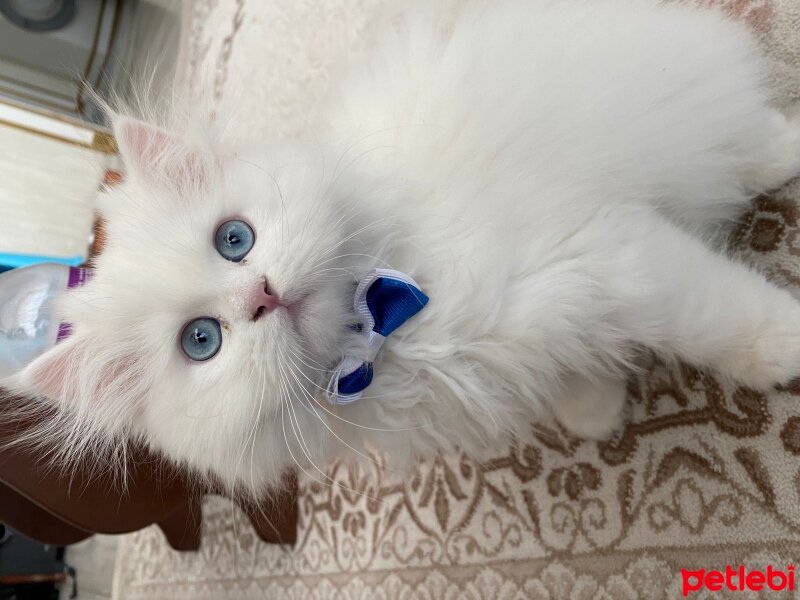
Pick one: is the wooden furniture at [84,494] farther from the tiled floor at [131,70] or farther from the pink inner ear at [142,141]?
the tiled floor at [131,70]

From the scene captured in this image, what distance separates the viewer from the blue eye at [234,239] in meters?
0.71

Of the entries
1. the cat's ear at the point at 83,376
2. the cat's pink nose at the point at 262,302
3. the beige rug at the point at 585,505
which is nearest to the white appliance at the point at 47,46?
the beige rug at the point at 585,505

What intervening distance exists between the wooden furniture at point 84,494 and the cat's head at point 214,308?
248 millimetres

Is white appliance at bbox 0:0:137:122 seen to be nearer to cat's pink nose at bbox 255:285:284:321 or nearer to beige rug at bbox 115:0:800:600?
beige rug at bbox 115:0:800:600

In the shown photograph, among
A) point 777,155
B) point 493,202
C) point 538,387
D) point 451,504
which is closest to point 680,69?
point 777,155

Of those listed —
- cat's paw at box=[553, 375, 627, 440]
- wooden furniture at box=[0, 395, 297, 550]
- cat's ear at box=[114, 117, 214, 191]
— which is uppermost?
cat's ear at box=[114, 117, 214, 191]

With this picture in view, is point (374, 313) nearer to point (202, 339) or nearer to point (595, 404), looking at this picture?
point (202, 339)

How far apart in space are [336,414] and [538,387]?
285mm

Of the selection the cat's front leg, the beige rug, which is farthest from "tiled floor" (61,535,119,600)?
the cat's front leg

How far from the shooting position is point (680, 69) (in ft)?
2.93

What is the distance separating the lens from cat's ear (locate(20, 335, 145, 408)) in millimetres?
749

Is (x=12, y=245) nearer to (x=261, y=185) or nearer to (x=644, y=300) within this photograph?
(x=261, y=185)

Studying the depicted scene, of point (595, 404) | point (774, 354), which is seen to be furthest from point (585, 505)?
point (774, 354)

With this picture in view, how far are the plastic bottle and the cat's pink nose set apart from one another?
0.51m
